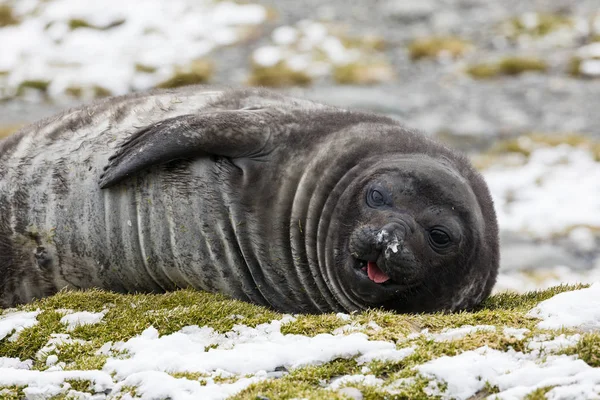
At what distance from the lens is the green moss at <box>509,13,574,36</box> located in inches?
893

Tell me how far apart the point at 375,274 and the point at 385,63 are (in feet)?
51.7

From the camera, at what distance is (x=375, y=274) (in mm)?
6121

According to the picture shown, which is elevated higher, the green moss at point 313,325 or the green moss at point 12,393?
the green moss at point 313,325

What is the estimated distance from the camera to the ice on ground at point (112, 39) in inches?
807

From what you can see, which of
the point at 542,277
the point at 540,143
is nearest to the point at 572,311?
the point at 542,277

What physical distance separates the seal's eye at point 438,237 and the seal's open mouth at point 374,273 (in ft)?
1.35

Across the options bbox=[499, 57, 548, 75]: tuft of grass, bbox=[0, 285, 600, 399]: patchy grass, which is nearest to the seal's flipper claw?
bbox=[0, 285, 600, 399]: patchy grass

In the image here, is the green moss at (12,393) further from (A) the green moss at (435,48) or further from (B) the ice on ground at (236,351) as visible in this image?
(A) the green moss at (435,48)

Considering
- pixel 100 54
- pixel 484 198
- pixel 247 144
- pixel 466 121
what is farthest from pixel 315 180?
pixel 100 54

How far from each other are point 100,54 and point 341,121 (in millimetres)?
15621

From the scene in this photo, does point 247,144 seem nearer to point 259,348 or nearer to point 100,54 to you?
point 259,348

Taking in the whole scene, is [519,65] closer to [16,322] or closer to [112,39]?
[112,39]

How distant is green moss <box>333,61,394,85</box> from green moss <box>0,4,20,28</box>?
28.8 feet

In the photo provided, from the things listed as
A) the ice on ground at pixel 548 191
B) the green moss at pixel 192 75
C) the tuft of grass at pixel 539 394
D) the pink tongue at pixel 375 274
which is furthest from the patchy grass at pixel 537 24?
the tuft of grass at pixel 539 394
